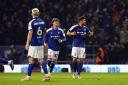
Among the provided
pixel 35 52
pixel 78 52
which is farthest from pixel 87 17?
pixel 35 52

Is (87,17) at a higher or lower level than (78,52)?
higher

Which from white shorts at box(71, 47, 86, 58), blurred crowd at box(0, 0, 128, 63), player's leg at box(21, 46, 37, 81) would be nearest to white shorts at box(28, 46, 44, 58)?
player's leg at box(21, 46, 37, 81)

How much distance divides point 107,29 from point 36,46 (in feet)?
42.7

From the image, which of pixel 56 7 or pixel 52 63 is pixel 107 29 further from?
pixel 52 63

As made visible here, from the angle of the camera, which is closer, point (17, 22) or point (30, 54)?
point (30, 54)

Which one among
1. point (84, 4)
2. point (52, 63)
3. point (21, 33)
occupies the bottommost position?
point (52, 63)

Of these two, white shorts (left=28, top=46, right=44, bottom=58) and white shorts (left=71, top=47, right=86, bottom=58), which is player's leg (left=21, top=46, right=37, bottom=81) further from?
white shorts (left=71, top=47, right=86, bottom=58)

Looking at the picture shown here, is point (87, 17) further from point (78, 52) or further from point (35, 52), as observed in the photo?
point (35, 52)

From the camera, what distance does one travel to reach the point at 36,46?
17.5 m

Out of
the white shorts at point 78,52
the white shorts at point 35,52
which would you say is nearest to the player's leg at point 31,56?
the white shorts at point 35,52

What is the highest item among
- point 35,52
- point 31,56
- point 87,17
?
point 87,17

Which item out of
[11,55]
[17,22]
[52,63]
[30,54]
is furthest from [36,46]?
[17,22]

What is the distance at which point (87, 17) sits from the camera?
31.1m

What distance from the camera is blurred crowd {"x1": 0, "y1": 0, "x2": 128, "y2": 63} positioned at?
2911cm
